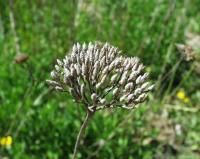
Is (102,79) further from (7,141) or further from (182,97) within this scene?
(182,97)

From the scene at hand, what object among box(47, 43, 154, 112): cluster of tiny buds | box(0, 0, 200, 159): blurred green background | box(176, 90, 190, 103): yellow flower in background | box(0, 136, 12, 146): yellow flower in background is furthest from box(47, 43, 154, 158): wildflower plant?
box(176, 90, 190, 103): yellow flower in background

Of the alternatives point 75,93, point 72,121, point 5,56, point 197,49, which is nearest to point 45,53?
point 5,56

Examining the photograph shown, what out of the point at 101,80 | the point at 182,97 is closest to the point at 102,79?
the point at 101,80

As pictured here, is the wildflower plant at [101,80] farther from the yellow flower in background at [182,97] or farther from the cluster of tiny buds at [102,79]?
the yellow flower in background at [182,97]

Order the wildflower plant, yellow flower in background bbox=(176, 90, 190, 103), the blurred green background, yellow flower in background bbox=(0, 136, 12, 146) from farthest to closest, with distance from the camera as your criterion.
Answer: yellow flower in background bbox=(176, 90, 190, 103), the blurred green background, yellow flower in background bbox=(0, 136, 12, 146), the wildflower plant

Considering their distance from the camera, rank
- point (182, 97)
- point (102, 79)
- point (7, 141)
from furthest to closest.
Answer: point (182, 97), point (7, 141), point (102, 79)

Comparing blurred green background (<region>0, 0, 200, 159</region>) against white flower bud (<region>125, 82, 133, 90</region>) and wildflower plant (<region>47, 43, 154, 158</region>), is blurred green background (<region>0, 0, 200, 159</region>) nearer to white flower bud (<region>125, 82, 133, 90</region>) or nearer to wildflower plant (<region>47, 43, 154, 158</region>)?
wildflower plant (<region>47, 43, 154, 158</region>)

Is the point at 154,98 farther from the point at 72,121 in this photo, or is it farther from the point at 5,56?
the point at 5,56

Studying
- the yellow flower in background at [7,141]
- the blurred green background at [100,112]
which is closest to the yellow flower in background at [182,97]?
the blurred green background at [100,112]
